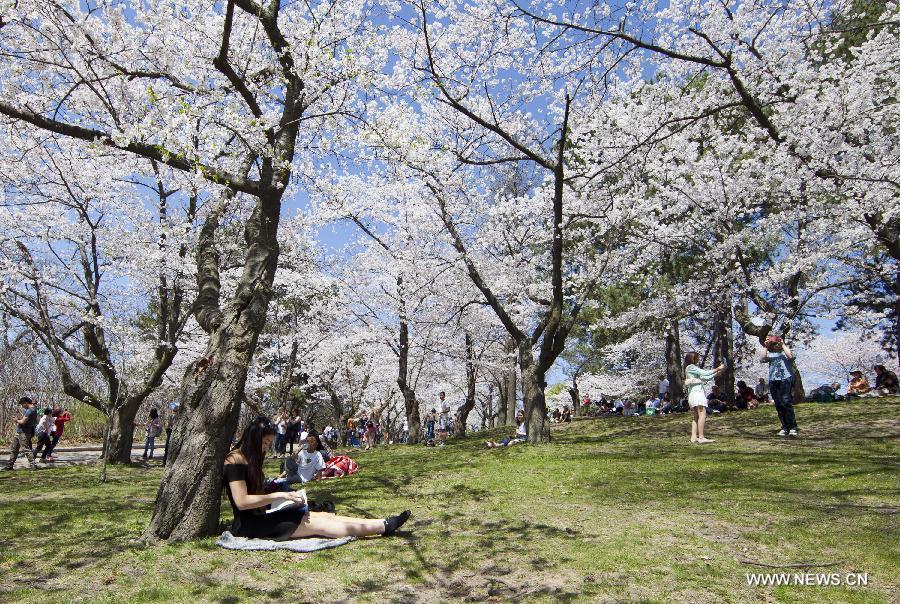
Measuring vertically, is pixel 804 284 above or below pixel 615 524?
above

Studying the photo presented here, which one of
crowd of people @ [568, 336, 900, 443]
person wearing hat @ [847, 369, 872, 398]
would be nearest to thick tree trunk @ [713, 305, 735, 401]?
crowd of people @ [568, 336, 900, 443]

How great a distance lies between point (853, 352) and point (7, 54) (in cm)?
4688

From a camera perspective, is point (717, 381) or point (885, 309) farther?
point (717, 381)

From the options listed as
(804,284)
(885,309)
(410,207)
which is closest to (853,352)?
(885,309)

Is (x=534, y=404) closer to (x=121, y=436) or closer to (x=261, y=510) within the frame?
(x=261, y=510)

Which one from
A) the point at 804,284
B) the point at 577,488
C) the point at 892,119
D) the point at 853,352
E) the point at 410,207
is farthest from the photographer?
the point at 853,352

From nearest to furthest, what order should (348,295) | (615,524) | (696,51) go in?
(615,524) < (696,51) < (348,295)

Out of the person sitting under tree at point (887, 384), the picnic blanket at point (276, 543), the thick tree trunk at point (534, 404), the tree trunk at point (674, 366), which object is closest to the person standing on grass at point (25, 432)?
the picnic blanket at point (276, 543)

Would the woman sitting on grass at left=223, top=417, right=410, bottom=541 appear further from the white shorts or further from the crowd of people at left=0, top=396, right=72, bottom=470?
the crowd of people at left=0, top=396, right=72, bottom=470

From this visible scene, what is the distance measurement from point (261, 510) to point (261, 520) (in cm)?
8

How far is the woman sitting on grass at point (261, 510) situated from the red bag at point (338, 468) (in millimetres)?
4634

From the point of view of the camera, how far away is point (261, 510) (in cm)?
466

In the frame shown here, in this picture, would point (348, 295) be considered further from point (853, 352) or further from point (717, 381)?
point (853, 352)

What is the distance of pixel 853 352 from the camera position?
3881 centimetres
